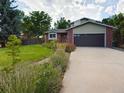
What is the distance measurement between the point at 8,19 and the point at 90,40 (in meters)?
13.7

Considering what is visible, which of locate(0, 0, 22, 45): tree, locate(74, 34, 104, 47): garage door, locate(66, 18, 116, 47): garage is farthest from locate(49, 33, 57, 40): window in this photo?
locate(0, 0, 22, 45): tree

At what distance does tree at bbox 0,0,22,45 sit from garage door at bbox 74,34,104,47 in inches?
403

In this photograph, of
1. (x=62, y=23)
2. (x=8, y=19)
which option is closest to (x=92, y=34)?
(x=8, y=19)

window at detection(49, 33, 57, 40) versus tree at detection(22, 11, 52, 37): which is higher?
tree at detection(22, 11, 52, 37)

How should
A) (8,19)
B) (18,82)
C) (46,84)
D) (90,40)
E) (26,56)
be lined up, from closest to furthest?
(18,82)
(46,84)
(26,56)
(8,19)
(90,40)

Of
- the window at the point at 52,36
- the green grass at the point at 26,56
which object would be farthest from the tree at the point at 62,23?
the green grass at the point at 26,56

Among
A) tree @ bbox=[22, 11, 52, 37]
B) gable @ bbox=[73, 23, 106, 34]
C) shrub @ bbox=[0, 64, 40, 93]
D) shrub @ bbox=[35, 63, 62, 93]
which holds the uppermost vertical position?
tree @ bbox=[22, 11, 52, 37]

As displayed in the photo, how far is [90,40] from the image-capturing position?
35156mm

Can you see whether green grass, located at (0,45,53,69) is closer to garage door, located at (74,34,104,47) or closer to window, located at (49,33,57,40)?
garage door, located at (74,34,104,47)

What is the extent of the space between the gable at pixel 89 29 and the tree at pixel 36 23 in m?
21.3

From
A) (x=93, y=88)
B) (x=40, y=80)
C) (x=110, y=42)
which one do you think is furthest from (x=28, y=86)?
(x=110, y=42)

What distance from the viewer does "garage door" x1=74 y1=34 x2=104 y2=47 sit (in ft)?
114

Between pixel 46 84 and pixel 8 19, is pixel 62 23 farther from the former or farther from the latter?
pixel 46 84

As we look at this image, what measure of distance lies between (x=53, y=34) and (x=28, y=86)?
36727 mm
